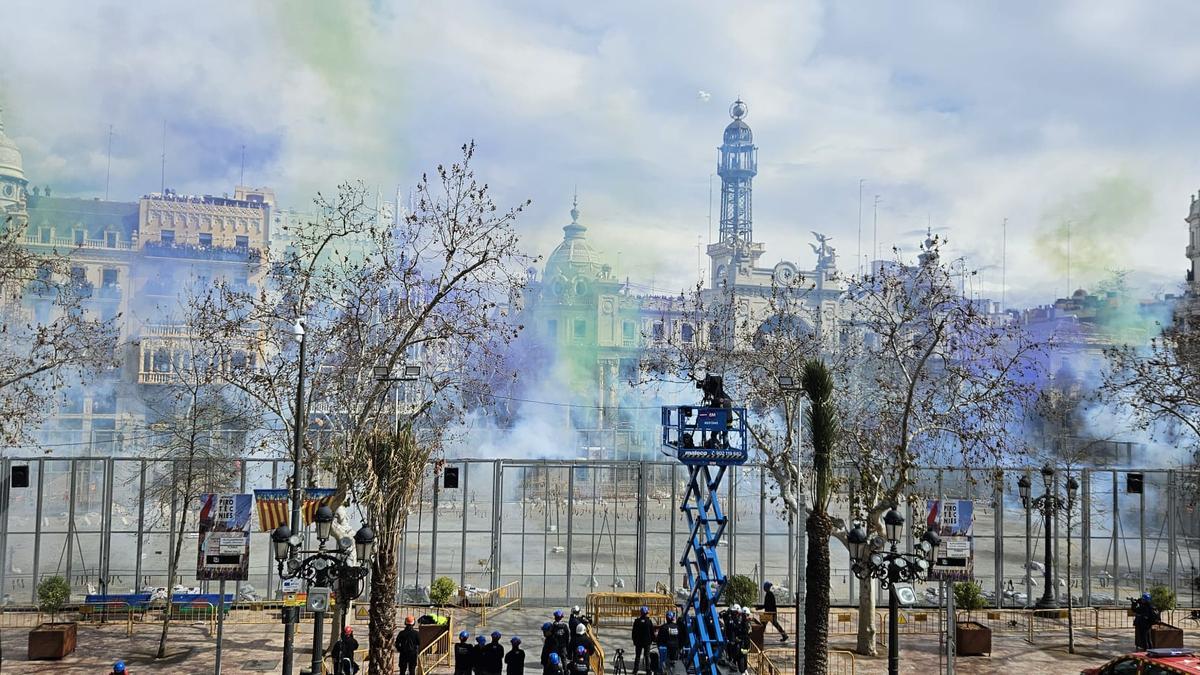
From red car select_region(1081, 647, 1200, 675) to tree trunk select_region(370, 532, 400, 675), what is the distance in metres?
13.2

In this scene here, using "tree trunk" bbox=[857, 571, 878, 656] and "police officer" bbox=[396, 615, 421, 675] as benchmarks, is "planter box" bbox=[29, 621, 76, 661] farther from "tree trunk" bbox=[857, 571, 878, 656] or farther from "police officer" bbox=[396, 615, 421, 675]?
"tree trunk" bbox=[857, 571, 878, 656]

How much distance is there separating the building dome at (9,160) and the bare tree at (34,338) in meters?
8.31

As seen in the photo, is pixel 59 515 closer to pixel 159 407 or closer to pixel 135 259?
pixel 159 407

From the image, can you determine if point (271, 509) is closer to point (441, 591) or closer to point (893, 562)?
point (441, 591)

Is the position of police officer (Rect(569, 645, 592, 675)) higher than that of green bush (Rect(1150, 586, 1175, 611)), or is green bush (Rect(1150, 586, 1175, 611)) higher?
police officer (Rect(569, 645, 592, 675))

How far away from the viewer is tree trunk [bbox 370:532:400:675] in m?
16.8

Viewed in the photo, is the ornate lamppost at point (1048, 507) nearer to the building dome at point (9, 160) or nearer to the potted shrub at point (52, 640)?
the potted shrub at point (52, 640)

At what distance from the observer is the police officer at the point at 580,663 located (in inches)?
604

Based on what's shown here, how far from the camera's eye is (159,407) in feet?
192

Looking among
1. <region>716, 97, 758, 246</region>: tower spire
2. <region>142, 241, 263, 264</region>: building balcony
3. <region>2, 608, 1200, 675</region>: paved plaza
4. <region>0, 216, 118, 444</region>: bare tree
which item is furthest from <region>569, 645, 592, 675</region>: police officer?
<region>716, 97, 758, 246</region>: tower spire

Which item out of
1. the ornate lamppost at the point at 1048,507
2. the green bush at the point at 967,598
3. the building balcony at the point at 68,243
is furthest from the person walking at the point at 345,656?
the building balcony at the point at 68,243

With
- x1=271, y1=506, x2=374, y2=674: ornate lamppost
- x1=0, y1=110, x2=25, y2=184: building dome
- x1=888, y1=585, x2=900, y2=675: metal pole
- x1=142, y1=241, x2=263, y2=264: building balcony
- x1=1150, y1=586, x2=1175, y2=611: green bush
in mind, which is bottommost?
x1=1150, y1=586, x2=1175, y2=611: green bush

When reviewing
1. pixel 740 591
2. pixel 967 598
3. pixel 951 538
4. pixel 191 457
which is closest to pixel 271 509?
pixel 191 457

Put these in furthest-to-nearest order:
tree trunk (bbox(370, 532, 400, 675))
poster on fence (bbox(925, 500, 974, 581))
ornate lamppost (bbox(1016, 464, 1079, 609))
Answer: ornate lamppost (bbox(1016, 464, 1079, 609)), poster on fence (bbox(925, 500, 974, 581)), tree trunk (bbox(370, 532, 400, 675))
